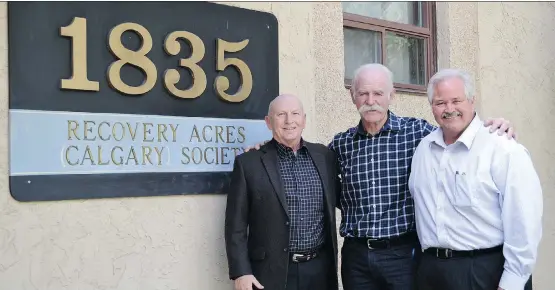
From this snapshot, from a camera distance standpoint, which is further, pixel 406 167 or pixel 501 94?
pixel 501 94

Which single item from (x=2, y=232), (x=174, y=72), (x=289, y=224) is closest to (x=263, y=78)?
(x=174, y=72)

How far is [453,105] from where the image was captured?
265 centimetres

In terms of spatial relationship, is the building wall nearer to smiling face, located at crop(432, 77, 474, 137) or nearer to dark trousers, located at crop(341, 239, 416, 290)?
dark trousers, located at crop(341, 239, 416, 290)

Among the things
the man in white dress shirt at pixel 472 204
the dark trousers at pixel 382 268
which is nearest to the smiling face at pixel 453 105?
the man in white dress shirt at pixel 472 204

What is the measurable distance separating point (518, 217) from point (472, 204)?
20 cm

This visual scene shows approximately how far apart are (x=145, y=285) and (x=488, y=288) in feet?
5.62

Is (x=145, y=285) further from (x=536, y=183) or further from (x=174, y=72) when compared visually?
(x=536, y=183)

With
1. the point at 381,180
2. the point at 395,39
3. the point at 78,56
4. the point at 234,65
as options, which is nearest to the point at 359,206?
the point at 381,180

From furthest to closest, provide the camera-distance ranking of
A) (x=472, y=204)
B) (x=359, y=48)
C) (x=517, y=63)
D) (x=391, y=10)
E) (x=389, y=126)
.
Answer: (x=517, y=63) → (x=391, y=10) → (x=359, y=48) → (x=389, y=126) → (x=472, y=204)

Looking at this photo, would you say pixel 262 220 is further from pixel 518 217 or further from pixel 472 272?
pixel 518 217

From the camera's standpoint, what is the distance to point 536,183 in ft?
8.27

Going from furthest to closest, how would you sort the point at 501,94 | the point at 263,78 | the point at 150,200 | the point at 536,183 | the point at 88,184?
the point at 501,94, the point at 263,78, the point at 150,200, the point at 88,184, the point at 536,183

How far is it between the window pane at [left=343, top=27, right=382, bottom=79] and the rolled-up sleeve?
6.69 ft

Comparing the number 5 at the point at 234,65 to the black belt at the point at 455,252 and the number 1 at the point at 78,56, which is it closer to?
the number 1 at the point at 78,56
